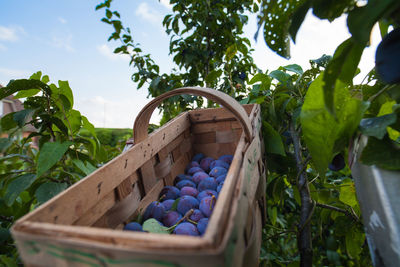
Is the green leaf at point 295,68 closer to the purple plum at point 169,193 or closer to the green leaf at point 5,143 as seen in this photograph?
the purple plum at point 169,193

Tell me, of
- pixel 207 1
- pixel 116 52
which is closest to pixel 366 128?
pixel 207 1

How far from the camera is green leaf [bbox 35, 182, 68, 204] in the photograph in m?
0.56

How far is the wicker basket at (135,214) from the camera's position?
0.24 m

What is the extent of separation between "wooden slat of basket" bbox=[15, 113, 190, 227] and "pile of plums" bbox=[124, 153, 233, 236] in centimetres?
12

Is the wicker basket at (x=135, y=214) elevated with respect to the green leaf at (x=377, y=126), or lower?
lower

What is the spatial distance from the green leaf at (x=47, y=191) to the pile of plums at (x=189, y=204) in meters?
0.18

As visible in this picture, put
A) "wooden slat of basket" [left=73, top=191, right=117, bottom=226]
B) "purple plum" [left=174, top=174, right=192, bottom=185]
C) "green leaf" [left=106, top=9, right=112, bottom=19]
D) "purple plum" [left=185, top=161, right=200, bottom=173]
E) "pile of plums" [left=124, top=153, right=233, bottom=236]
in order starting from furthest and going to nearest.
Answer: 1. "green leaf" [left=106, top=9, right=112, bottom=19]
2. "purple plum" [left=185, top=161, right=200, bottom=173]
3. "purple plum" [left=174, top=174, right=192, bottom=185]
4. "pile of plums" [left=124, top=153, right=233, bottom=236]
5. "wooden slat of basket" [left=73, top=191, right=117, bottom=226]

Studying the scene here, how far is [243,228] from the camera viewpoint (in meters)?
0.32

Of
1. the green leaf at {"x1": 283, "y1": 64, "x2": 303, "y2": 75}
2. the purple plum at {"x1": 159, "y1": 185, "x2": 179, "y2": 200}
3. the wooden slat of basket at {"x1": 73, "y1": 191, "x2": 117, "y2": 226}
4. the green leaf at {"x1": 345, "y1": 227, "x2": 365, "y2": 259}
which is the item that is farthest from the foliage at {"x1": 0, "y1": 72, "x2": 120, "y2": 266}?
the green leaf at {"x1": 345, "y1": 227, "x2": 365, "y2": 259}

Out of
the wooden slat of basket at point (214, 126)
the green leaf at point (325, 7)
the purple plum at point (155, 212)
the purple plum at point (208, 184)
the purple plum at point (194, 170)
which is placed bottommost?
the purple plum at point (155, 212)

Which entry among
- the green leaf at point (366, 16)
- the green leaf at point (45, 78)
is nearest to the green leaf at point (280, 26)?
the green leaf at point (366, 16)

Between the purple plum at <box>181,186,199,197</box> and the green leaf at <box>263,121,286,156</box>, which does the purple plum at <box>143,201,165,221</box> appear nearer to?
the purple plum at <box>181,186,199,197</box>

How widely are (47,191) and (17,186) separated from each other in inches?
3.3

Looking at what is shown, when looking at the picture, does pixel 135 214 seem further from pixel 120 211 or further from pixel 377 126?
pixel 377 126
